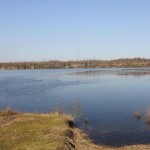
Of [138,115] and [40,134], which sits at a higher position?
[40,134]

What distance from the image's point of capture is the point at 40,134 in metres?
20.0

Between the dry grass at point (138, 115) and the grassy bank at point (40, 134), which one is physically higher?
the grassy bank at point (40, 134)

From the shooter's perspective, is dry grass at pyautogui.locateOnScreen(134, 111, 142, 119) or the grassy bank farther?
dry grass at pyautogui.locateOnScreen(134, 111, 142, 119)

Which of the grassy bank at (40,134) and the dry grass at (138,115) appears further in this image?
the dry grass at (138,115)

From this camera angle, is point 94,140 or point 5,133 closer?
point 5,133

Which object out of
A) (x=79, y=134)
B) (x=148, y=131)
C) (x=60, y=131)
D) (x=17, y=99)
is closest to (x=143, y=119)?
(x=148, y=131)

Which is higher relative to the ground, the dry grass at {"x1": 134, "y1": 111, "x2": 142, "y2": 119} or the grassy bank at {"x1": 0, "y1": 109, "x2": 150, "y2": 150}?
the grassy bank at {"x1": 0, "y1": 109, "x2": 150, "y2": 150}

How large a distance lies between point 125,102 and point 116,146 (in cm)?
1772

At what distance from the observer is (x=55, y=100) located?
4091 cm

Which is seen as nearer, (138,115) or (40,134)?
(40,134)

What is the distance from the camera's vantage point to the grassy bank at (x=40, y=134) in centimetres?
1759

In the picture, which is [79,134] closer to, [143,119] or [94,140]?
[94,140]

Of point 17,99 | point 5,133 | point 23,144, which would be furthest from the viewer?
point 17,99

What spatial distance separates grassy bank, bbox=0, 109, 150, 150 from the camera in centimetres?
1759
